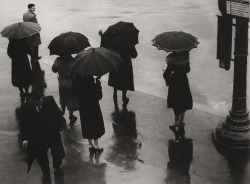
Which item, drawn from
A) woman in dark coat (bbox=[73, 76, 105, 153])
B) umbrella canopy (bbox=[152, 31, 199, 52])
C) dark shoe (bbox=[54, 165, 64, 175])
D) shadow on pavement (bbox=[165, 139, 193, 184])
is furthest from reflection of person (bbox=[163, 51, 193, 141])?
dark shoe (bbox=[54, 165, 64, 175])

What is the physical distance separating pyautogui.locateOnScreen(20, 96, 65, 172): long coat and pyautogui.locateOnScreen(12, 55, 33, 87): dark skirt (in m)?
3.51

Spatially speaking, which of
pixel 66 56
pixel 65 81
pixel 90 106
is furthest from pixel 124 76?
pixel 90 106

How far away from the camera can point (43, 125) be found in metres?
6.67

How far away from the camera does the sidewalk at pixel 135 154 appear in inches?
274

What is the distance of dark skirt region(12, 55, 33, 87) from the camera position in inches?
398

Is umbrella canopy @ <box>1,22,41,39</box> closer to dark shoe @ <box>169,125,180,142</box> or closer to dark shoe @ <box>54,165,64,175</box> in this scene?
dark shoe @ <box>54,165,64,175</box>

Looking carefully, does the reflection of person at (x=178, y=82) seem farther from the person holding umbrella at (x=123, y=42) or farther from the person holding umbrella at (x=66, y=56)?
the person holding umbrella at (x=66, y=56)

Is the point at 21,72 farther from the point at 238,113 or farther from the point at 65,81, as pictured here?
the point at 238,113

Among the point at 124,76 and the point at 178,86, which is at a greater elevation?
the point at 178,86

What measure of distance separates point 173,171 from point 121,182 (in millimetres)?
837

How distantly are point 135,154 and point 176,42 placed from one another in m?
1.96

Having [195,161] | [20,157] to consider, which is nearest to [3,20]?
[20,157]

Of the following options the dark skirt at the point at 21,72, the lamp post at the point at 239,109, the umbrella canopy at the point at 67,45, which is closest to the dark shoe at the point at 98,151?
the umbrella canopy at the point at 67,45

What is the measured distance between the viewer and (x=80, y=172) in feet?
23.7
